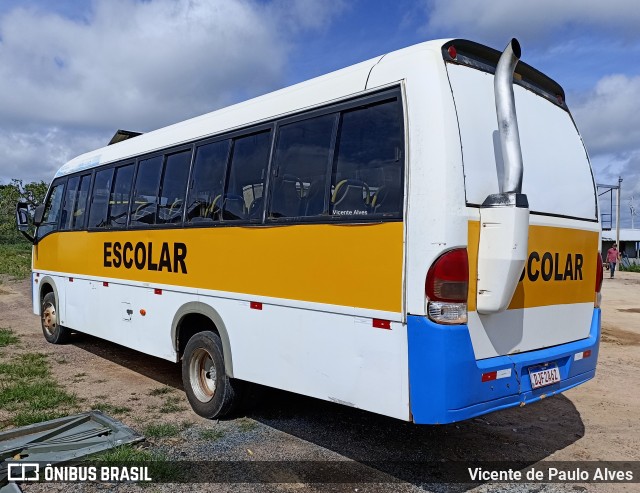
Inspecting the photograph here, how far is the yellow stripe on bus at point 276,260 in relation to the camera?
388 cm

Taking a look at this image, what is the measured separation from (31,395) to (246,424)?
2514 millimetres

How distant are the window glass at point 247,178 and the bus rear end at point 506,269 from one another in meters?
1.87

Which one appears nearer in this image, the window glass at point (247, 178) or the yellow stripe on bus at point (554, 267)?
the yellow stripe on bus at point (554, 267)

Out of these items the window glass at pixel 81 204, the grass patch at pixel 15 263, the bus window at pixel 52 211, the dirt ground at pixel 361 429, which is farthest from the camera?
the grass patch at pixel 15 263

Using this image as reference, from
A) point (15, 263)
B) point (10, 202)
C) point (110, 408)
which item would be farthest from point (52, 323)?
point (10, 202)

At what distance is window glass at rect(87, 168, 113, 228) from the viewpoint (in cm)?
750

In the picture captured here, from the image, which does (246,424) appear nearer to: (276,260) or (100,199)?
(276,260)

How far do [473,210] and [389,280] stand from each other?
0.71 metres

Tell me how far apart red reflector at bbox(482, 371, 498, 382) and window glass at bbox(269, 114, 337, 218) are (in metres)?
1.64

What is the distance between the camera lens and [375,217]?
3.93 m

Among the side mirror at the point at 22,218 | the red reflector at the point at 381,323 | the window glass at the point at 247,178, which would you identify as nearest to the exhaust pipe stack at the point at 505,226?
the red reflector at the point at 381,323

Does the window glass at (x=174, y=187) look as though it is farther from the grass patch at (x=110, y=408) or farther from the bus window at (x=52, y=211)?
the bus window at (x=52, y=211)

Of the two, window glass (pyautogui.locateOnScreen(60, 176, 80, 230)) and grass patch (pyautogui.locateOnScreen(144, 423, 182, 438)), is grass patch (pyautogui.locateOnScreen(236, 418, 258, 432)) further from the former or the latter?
window glass (pyautogui.locateOnScreen(60, 176, 80, 230))

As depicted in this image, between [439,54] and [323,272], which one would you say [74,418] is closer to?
[323,272]
